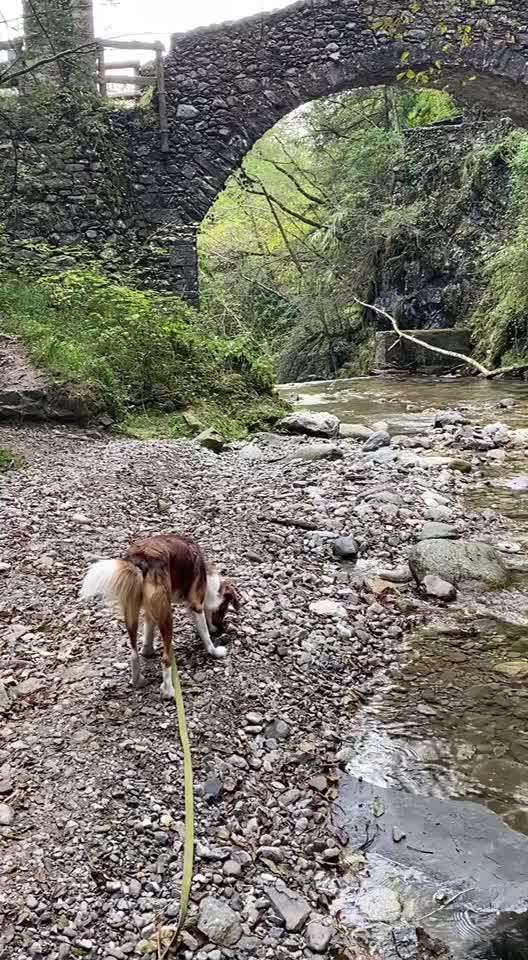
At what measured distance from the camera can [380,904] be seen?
7.46ft

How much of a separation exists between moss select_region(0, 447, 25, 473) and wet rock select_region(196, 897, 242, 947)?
15.0ft

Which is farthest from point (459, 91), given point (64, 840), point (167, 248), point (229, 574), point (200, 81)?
point (64, 840)

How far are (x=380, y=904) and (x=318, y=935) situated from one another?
256mm

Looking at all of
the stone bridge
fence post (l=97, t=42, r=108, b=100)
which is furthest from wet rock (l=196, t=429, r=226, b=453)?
fence post (l=97, t=42, r=108, b=100)

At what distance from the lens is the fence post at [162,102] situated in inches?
476

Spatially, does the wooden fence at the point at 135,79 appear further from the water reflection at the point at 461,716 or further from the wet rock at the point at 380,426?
the water reflection at the point at 461,716

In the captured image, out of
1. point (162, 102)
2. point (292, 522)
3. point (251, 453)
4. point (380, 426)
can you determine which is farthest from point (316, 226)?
point (292, 522)

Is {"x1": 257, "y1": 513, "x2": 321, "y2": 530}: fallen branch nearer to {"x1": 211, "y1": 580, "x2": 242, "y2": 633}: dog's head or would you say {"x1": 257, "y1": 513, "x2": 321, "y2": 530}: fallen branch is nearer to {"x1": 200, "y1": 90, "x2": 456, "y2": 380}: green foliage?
{"x1": 211, "y1": 580, "x2": 242, "y2": 633}: dog's head

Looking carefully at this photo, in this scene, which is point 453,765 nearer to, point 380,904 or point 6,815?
point 380,904

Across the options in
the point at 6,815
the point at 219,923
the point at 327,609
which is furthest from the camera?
the point at 327,609

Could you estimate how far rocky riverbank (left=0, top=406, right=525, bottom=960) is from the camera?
83.6 inches

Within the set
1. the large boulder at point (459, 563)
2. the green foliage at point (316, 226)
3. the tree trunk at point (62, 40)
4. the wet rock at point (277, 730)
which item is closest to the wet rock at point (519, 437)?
the large boulder at point (459, 563)

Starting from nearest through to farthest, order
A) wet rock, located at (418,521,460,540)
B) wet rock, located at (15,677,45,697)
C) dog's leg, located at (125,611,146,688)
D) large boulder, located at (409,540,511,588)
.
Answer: dog's leg, located at (125,611,146,688) < wet rock, located at (15,677,45,697) < large boulder, located at (409,540,511,588) < wet rock, located at (418,521,460,540)

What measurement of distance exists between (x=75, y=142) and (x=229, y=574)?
962 centimetres
